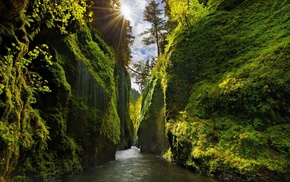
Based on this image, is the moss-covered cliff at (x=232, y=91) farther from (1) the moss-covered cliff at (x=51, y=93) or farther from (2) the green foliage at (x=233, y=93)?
(1) the moss-covered cliff at (x=51, y=93)

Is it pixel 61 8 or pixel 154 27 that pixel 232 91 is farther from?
pixel 154 27

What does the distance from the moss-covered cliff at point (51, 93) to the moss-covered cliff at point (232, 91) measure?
6.41 meters

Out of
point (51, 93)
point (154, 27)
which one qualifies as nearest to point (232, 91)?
point (51, 93)

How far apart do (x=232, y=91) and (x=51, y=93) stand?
34.2 feet

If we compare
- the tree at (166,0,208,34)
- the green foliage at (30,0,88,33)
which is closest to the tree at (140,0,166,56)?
the tree at (166,0,208,34)

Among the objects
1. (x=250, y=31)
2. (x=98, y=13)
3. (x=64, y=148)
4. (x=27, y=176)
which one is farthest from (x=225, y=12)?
(x=27, y=176)

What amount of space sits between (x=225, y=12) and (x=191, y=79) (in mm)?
7004

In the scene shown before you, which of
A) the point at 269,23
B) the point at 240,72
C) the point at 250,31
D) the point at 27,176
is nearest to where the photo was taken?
the point at 27,176

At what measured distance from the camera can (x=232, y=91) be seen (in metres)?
13.6

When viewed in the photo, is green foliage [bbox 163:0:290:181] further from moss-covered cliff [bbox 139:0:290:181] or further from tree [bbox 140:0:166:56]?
tree [bbox 140:0:166:56]

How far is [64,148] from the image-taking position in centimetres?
1289

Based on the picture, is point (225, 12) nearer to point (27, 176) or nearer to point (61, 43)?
point (61, 43)

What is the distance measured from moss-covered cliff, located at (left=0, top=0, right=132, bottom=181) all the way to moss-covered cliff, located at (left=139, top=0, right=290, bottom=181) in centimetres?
641

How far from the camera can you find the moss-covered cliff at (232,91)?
10845mm
